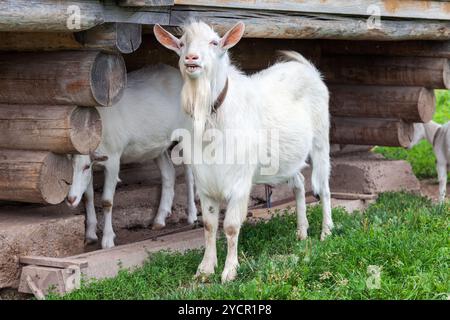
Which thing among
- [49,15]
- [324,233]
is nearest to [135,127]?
[324,233]

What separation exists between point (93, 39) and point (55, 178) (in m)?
1.26

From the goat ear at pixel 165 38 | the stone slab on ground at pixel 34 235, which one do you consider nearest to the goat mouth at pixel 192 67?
the goat ear at pixel 165 38

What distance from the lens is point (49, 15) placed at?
19.9 feet

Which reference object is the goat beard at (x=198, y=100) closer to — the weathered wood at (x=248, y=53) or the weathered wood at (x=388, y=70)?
the weathered wood at (x=248, y=53)

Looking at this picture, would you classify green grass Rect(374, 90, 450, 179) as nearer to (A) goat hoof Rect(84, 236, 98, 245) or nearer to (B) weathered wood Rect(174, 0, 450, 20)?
Answer: (B) weathered wood Rect(174, 0, 450, 20)

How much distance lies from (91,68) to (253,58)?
11.2ft

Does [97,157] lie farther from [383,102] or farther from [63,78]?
[383,102]

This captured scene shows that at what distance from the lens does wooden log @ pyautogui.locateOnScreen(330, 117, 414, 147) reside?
34.8ft

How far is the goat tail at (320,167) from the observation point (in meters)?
8.49

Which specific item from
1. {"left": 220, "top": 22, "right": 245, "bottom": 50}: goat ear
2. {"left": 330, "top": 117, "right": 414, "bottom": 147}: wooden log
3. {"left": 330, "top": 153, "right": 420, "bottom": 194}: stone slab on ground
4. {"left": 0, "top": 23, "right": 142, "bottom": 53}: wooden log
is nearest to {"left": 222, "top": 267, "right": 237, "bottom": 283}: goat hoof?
{"left": 220, "top": 22, "right": 245, "bottom": 50}: goat ear

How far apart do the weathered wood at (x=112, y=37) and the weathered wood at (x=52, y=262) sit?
5.54 ft

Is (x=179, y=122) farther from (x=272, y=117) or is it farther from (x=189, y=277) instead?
(x=189, y=277)

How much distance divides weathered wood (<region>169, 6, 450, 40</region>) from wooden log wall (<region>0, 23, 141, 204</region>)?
2.17ft

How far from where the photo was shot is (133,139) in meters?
8.59
